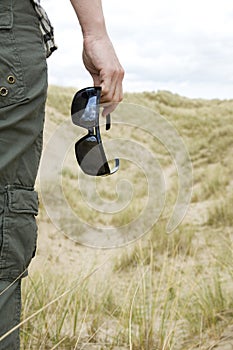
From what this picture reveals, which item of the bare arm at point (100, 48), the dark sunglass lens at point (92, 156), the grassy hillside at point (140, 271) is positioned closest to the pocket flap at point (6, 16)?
the bare arm at point (100, 48)

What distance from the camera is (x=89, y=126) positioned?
1.54 metres

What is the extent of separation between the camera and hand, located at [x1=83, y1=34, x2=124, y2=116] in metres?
1.51

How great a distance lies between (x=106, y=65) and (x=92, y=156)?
24 cm

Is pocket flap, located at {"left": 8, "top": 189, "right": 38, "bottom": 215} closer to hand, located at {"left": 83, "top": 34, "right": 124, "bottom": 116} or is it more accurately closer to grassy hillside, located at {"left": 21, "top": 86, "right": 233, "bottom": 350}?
grassy hillside, located at {"left": 21, "top": 86, "right": 233, "bottom": 350}

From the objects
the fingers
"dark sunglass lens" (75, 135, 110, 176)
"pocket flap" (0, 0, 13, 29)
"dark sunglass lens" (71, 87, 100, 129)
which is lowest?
"dark sunglass lens" (75, 135, 110, 176)

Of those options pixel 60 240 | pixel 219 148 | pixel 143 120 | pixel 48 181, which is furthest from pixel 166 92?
pixel 60 240

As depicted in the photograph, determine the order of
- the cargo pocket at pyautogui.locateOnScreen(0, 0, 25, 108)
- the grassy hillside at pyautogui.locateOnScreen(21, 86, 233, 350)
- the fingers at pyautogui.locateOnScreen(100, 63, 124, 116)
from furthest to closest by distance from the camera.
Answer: the grassy hillside at pyautogui.locateOnScreen(21, 86, 233, 350)
the fingers at pyautogui.locateOnScreen(100, 63, 124, 116)
the cargo pocket at pyautogui.locateOnScreen(0, 0, 25, 108)

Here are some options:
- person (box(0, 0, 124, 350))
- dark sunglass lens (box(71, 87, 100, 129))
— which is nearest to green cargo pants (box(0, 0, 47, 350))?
person (box(0, 0, 124, 350))

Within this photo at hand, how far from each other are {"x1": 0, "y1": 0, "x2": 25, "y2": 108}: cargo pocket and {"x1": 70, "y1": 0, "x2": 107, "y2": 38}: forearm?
0.20 metres

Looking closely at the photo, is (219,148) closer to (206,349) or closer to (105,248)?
(105,248)

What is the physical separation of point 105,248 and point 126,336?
3.72 m

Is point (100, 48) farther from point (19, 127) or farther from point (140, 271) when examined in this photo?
point (140, 271)

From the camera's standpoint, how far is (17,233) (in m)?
1.42

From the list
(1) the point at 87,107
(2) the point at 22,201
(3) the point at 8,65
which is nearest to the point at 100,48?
(1) the point at 87,107
